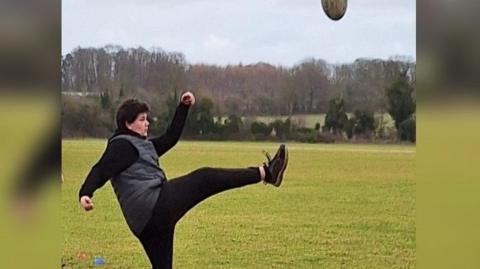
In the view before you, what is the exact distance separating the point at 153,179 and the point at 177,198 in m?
0.10

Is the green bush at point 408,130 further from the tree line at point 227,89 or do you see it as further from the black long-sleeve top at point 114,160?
the black long-sleeve top at point 114,160

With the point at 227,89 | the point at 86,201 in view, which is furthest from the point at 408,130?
the point at 86,201

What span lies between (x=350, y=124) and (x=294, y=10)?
15.6 inches

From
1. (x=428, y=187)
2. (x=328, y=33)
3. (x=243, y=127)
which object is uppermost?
(x=328, y=33)

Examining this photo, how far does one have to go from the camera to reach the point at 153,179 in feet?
8.59

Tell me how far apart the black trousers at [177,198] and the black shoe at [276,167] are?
4 cm

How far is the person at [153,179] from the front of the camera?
8.57 ft

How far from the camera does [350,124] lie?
2.73m

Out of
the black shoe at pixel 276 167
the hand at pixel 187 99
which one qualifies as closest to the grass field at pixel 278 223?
the black shoe at pixel 276 167

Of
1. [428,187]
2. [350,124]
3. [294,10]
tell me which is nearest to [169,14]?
[294,10]

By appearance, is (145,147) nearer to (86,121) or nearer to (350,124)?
(86,121)

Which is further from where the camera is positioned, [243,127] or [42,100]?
[243,127]

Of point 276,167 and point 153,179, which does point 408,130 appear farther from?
point 153,179

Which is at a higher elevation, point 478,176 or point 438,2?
point 438,2
